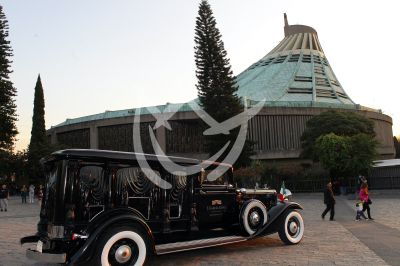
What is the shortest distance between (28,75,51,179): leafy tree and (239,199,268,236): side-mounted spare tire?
38351 mm

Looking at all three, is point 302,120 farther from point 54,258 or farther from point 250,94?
point 54,258

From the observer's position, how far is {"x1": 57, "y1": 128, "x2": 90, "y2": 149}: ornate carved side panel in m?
58.2

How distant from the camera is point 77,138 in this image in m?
59.7

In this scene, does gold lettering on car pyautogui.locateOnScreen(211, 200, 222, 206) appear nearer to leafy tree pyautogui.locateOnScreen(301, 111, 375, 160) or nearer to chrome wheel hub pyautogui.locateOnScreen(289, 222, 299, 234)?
chrome wheel hub pyautogui.locateOnScreen(289, 222, 299, 234)

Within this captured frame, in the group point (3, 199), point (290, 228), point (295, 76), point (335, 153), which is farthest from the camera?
point (295, 76)

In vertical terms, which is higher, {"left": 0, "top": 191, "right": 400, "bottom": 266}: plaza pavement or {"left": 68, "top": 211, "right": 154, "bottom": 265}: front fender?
{"left": 68, "top": 211, "right": 154, "bottom": 265}: front fender

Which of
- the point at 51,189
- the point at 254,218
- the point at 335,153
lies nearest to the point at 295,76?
the point at 335,153

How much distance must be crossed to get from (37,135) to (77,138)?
38.7 feet

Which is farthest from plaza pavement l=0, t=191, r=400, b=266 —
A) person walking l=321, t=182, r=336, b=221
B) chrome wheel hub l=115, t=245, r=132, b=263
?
person walking l=321, t=182, r=336, b=221

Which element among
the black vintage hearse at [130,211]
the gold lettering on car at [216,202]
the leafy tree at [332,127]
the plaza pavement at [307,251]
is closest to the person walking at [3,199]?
the plaza pavement at [307,251]

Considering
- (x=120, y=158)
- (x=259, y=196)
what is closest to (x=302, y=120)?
(x=259, y=196)

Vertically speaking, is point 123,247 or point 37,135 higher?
point 37,135

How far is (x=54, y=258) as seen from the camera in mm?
6809

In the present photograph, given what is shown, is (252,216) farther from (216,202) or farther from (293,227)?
(293,227)
